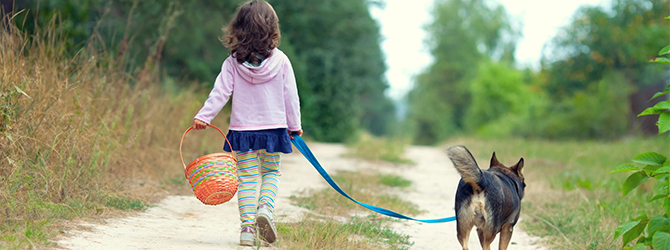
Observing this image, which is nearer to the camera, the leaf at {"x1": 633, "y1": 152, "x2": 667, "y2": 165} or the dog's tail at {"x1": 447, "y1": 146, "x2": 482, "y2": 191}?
the leaf at {"x1": 633, "y1": 152, "x2": 667, "y2": 165}

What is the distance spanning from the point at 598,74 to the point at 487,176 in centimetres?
2360

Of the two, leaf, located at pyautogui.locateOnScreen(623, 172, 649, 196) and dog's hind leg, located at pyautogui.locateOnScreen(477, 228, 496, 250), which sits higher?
leaf, located at pyautogui.locateOnScreen(623, 172, 649, 196)

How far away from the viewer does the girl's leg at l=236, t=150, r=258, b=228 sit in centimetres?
383

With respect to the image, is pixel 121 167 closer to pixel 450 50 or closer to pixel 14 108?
pixel 14 108

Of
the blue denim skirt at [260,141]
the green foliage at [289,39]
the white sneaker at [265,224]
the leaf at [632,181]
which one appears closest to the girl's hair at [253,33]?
the blue denim skirt at [260,141]

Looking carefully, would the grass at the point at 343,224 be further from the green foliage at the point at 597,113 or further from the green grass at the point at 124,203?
the green foliage at the point at 597,113

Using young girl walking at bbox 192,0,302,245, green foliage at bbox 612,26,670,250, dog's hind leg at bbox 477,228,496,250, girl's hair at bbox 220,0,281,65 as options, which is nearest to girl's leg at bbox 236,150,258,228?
young girl walking at bbox 192,0,302,245

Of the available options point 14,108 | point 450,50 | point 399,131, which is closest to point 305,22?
point 14,108

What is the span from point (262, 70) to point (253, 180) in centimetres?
76

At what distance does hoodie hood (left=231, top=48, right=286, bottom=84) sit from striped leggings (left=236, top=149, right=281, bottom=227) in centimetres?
50

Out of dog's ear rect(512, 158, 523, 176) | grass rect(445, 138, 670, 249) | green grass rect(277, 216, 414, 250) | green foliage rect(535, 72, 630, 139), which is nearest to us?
green grass rect(277, 216, 414, 250)

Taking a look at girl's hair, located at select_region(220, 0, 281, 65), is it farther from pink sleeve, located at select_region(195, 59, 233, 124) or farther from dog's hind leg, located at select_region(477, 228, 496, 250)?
dog's hind leg, located at select_region(477, 228, 496, 250)

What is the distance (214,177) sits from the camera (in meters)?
3.57

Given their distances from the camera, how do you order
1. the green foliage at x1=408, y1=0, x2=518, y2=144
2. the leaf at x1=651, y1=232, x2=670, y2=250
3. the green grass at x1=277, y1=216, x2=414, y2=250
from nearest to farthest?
1. the leaf at x1=651, y1=232, x2=670, y2=250
2. the green grass at x1=277, y1=216, x2=414, y2=250
3. the green foliage at x1=408, y1=0, x2=518, y2=144
